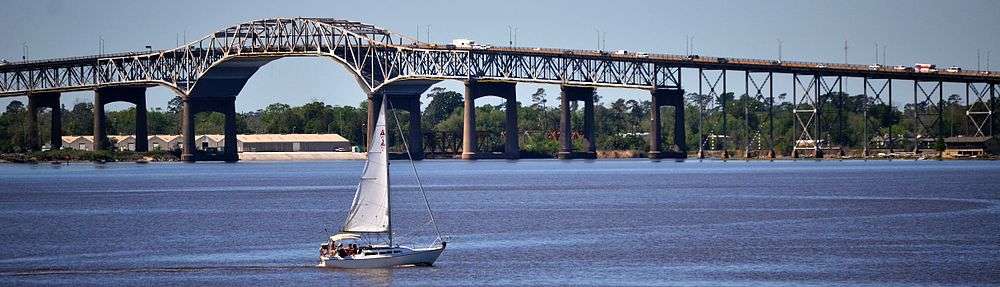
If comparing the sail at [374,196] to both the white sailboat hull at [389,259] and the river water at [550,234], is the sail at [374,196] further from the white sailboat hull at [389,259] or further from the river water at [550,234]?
the river water at [550,234]

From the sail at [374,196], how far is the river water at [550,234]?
5.28 feet

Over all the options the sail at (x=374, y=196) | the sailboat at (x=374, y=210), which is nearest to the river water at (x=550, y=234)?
the sailboat at (x=374, y=210)

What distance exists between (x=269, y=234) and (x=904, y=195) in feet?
167

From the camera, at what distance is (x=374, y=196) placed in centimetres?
5881

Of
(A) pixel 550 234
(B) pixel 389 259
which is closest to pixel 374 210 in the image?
(B) pixel 389 259

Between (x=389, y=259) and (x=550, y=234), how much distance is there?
19.9m

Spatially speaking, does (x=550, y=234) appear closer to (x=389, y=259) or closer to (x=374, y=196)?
(x=389, y=259)

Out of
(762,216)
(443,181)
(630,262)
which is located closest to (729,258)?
(630,262)

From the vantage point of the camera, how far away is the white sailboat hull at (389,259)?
5888 cm

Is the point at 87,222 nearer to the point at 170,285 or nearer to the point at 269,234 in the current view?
the point at 269,234

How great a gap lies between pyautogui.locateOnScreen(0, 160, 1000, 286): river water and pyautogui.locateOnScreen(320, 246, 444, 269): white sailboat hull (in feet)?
1.34

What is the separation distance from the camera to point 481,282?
5728 cm

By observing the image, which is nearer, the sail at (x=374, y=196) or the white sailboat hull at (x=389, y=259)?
the sail at (x=374, y=196)

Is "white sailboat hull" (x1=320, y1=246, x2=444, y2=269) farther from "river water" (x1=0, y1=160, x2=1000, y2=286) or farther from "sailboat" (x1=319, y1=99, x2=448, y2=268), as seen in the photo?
"river water" (x1=0, y1=160, x2=1000, y2=286)
